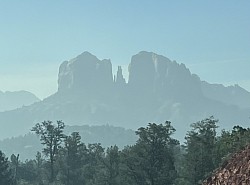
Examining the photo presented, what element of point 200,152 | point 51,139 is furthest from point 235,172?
point 51,139

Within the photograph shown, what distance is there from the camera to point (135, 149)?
71.3 meters

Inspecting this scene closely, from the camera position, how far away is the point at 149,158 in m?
70.6

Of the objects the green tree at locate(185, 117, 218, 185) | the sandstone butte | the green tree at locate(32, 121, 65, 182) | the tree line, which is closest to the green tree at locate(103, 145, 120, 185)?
the tree line

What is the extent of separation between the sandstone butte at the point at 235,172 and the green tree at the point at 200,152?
3245 centimetres

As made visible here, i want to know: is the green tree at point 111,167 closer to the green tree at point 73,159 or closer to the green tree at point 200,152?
the green tree at point 73,159

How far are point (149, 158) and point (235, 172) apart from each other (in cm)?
4416

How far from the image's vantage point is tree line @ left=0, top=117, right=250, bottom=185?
62.6m

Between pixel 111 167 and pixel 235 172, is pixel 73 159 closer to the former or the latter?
pixel 111 167

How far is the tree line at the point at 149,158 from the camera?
6259 centimetres

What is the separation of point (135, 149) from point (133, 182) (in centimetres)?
480

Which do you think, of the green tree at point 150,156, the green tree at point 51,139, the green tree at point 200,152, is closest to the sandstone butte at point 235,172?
the green tree at point 200,152

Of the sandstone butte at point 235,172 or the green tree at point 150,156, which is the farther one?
the green tree at point 150,156

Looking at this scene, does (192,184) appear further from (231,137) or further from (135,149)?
(135,149)

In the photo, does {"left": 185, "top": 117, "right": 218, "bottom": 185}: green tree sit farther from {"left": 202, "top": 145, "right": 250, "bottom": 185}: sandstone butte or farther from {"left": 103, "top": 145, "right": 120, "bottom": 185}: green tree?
{"left": 202, "top": 145, "right": 250, "bottom": 185}: sandstone butte
